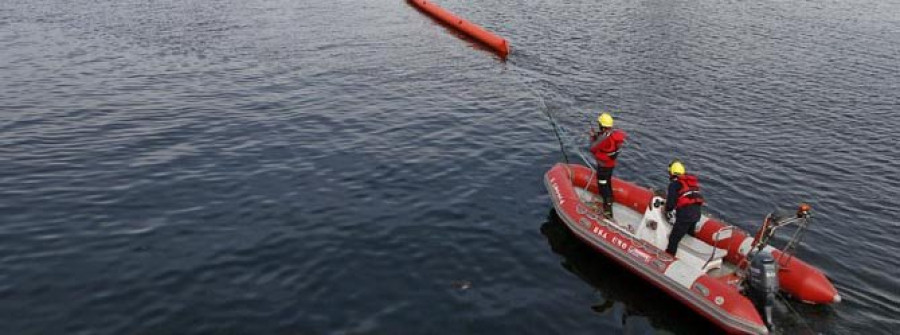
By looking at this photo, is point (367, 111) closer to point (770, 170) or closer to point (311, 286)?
point (311, 286)

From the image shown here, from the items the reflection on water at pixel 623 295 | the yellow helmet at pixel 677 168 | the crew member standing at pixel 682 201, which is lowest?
the reflection on water at pixel 623 295

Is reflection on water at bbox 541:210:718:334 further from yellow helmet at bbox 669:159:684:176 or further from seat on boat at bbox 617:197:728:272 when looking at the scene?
yellow helmet at bbox 669:159:684:176

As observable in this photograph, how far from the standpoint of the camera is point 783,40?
42438mm

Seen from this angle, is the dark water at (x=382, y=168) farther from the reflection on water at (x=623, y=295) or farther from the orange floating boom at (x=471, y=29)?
the orange floating boom at (x=471, y=29)

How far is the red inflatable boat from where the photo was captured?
1252 cm

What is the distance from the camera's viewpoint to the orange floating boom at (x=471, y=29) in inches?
1502

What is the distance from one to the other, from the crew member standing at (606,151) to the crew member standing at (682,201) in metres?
2.17

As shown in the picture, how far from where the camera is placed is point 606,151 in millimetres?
16250

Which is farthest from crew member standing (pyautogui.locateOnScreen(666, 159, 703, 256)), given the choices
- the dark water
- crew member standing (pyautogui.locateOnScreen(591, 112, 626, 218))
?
crew member standing (pyautogui.locateOnScreen(591, 112, 626, 218))

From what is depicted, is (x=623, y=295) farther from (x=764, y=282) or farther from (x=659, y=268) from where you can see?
(x=764, y=282)

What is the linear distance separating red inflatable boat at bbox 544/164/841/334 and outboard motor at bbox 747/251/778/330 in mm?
22

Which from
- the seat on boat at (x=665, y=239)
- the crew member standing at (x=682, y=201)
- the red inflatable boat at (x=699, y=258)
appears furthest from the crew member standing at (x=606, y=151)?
the crew member standing at (x=682, y=201)

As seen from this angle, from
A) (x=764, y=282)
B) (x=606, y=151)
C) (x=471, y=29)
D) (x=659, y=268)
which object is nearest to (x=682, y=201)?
(x=659, y=268)

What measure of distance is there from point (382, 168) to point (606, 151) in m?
7.72
